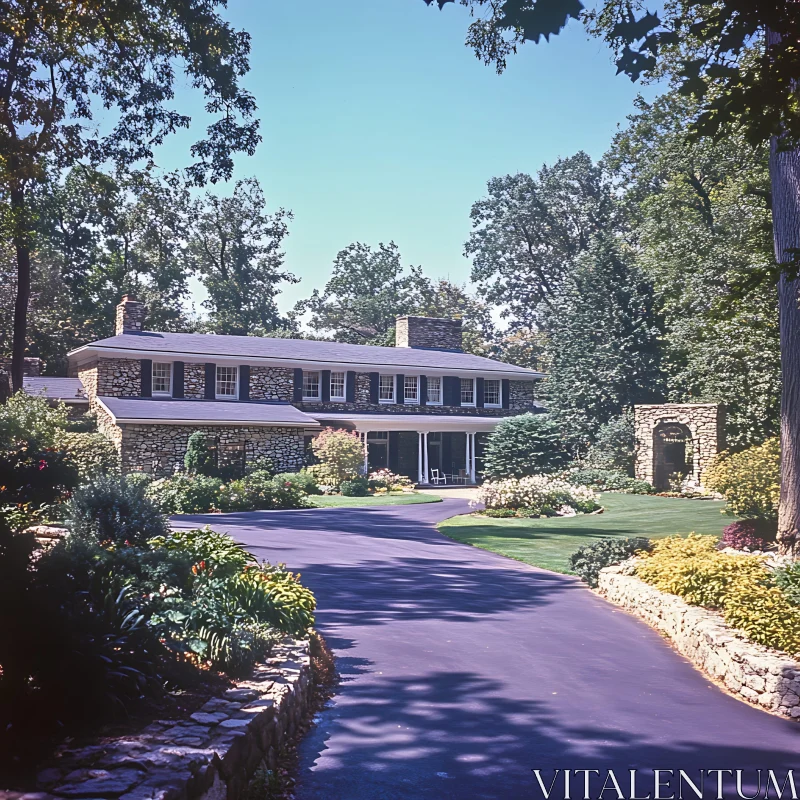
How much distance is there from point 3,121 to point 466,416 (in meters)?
28.0

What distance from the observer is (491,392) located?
145ft

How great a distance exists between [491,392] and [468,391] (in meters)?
1.48

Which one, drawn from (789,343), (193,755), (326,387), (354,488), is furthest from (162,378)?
(193,755)

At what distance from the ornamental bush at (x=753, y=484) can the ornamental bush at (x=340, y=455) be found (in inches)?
691

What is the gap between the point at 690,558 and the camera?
11992mm

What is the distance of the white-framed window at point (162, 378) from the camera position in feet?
115

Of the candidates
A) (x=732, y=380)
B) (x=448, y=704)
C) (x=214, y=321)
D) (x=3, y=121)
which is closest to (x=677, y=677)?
(x=448, y=704)

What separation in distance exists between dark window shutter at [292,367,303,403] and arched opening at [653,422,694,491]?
649 inches

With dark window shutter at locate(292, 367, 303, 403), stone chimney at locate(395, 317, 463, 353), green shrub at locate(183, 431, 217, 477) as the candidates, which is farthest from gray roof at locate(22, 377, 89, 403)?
stone chimney at locate(395, 317, 463, 353)

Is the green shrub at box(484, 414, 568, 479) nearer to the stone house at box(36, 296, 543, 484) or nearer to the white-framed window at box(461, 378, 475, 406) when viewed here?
the stone house at box(36, 296, 543, 484)

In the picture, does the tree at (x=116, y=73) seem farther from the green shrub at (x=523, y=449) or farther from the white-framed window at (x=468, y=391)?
the white-framed window at (x=468, y=391)

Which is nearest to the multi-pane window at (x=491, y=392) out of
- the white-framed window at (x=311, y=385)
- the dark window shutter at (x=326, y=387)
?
the dark window shutter at (x=326, y=387)

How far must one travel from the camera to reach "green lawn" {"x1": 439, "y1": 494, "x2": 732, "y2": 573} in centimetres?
1802

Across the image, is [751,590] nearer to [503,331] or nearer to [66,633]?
[66,633]
